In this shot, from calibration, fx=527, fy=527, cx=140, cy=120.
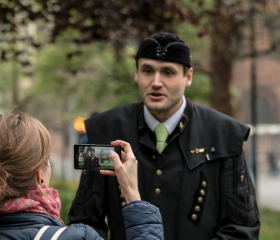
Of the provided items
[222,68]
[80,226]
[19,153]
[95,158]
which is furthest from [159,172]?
[222,68]

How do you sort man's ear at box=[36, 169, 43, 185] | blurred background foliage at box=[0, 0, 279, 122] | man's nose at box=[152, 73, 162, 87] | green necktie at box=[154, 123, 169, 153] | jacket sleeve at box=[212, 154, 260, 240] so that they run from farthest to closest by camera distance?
blurred background foliage at box=[0, 0, 279, 122]
green necktie at box=[154, 123, 169, 153]
man's nose at box=[152, 73, 162, 87]
jacket sleeve at box=[212, 154, 260, 240]
man's ear at box=[36, 169, 43, 185]

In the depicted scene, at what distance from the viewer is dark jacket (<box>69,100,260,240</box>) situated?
2930mm

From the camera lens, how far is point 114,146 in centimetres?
242

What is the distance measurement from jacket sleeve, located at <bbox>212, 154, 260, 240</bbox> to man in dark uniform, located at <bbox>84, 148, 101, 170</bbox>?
86 cm

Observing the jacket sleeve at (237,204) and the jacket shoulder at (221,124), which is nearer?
the jacket sleeve at (237,204)

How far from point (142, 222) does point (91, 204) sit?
→ 0.86 metres

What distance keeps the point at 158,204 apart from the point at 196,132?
0.48 meters

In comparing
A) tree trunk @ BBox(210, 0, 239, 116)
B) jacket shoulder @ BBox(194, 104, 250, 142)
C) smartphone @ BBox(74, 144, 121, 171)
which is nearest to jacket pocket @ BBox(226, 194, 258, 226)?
jacket shoulder @ BBox(194, 104, 250, 142)

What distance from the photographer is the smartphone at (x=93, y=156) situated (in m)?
2.43

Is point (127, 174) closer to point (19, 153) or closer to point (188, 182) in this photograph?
point (19, 153)

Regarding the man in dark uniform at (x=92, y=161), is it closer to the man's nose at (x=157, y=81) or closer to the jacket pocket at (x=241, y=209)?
the man's nose at (x=157, y=81)

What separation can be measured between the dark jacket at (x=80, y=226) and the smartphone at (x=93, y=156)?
0.85 ft

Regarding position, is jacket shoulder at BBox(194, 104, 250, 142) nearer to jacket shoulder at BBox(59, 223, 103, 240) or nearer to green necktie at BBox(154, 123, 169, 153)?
green necktie at BBox(154, 123, 169, 153)

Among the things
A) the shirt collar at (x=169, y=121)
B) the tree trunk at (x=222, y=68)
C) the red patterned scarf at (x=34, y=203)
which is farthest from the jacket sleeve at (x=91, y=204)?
the tree trunk at (x=222, y=68)
